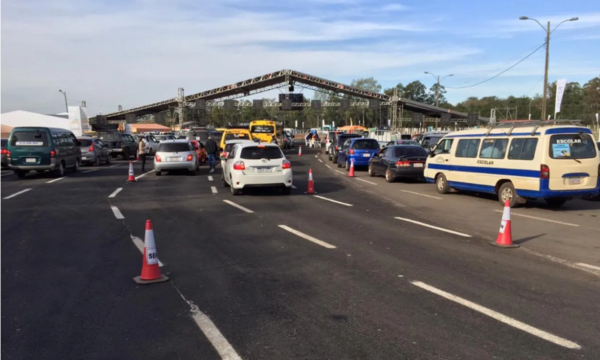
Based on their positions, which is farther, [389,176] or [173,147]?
[173,147]

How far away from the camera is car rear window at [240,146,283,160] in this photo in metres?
14.8

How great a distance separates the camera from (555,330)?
4.75 metres

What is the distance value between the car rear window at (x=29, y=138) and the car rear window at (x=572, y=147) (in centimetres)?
1879

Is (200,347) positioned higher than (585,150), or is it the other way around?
(585,150)

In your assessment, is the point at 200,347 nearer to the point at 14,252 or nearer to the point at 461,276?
the point at 461,276

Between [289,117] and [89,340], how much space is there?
521 ft

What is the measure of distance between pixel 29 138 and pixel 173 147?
18.9 ft

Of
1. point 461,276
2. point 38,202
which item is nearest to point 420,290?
point 461,276

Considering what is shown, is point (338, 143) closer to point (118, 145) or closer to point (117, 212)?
point (118, 145)

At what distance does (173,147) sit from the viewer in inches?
864

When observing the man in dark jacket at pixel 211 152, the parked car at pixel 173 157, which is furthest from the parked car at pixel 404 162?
the man in dark jacket at pixel 211 152

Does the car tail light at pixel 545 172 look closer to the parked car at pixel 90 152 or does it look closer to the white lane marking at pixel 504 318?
the white lane marking at pixel 504 318

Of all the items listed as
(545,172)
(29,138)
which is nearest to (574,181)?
(545,172)

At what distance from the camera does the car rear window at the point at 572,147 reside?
11875mm
